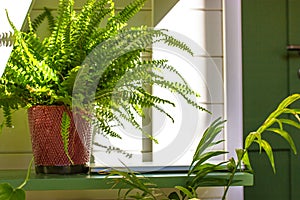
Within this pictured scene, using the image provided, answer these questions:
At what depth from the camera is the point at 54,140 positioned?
6.26 ft

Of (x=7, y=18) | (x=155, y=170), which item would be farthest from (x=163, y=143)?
(x=7, y=18)

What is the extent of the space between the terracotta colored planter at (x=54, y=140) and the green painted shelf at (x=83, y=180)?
0.03 metres

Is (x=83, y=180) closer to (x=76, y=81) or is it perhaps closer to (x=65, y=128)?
(x=65, y=128)

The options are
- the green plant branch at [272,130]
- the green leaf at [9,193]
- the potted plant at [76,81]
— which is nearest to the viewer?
the green leaf at [9,193]

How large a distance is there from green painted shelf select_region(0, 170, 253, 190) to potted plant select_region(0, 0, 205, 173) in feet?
0.22

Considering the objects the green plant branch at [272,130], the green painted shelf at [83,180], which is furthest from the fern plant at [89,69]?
the green plant branch at [272,130]

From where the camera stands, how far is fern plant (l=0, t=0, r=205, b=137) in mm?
1864

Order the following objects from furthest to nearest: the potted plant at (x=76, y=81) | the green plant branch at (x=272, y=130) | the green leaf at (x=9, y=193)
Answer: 1. the potted plant at (x=76, y=81)
2. the green plant branch at (x=272, y=130)
3. the green leaf at (x=9, y=193)

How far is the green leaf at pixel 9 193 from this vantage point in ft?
5.45

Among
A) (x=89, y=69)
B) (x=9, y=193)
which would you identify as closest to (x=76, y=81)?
(x=89, y=69)

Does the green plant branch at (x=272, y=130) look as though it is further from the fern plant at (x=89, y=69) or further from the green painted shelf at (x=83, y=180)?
the fern plant at (x=89, y=69)

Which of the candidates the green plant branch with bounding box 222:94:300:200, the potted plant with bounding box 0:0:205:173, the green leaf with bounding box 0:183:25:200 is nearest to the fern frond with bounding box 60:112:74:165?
the potted plant with bounding box 0:0:205:173

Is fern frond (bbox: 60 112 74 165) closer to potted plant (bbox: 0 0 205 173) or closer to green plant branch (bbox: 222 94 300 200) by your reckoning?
potted plant (bbox: 0 0 205 173)

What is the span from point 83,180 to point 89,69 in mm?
321
